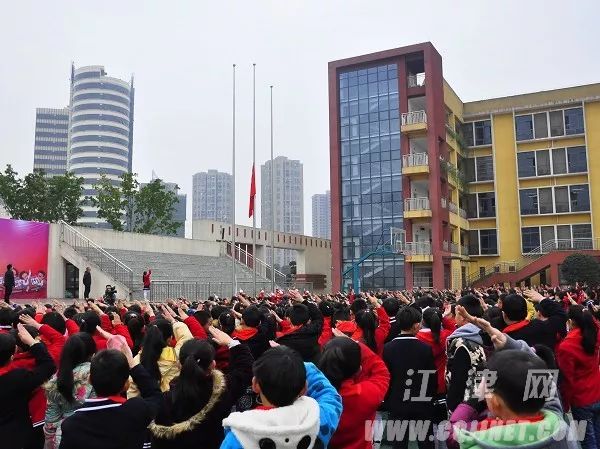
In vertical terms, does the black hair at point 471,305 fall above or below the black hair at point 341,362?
above

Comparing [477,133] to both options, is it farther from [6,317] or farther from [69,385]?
[69,385]

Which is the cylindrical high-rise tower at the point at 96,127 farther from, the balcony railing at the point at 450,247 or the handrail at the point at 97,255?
the balcony railing at the point at 450,247

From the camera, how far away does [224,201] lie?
86.7 meters

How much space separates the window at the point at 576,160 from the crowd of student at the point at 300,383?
3439cm

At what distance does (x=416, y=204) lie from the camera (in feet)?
103

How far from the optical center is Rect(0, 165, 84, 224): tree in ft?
101

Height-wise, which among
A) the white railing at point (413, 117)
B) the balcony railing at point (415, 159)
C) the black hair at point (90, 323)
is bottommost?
the black hair at point (90, 323)

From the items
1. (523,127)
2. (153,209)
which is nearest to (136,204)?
(153,209)

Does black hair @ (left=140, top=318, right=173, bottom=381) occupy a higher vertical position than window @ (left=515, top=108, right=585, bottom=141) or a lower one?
lower

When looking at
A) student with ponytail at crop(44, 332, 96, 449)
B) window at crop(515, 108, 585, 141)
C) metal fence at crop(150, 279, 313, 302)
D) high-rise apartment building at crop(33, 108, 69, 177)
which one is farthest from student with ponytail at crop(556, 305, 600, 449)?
high-rise apartment building at crop(33, 108, 69, 177)

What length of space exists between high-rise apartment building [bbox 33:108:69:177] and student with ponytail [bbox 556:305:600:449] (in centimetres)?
12207

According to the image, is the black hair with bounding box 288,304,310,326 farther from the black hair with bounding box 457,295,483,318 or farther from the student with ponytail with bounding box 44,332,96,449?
the student with ponytail with bounding box 44,332,96,449

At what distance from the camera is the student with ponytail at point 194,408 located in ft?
9.28

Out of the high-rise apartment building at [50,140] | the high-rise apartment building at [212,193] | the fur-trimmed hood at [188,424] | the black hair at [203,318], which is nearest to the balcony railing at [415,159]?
the black hair at [203,318]
